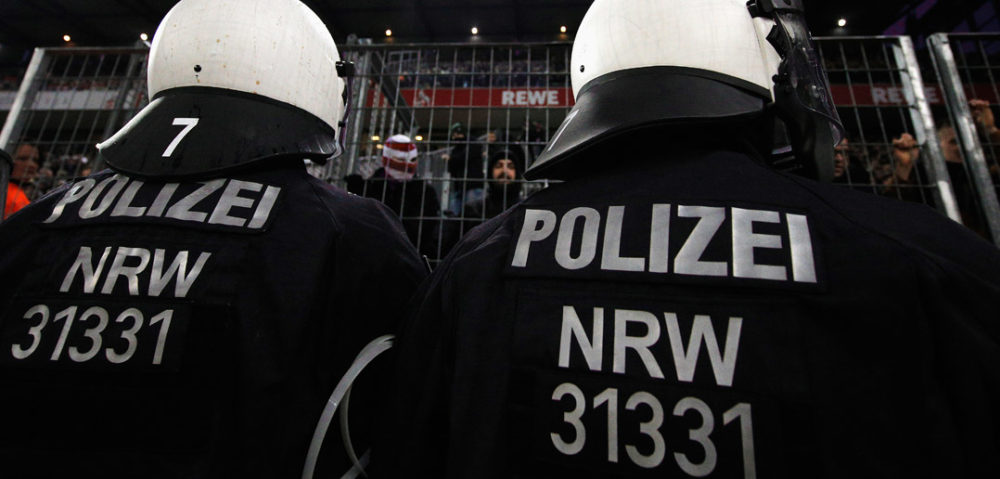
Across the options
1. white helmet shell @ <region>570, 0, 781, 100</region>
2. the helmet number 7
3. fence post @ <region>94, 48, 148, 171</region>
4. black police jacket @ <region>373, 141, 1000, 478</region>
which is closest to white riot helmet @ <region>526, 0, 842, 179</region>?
white helmet shell @ <region>570, 0, 781, 100</region>

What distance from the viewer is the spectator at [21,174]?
2.36 metres

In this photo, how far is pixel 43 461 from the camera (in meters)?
0.79

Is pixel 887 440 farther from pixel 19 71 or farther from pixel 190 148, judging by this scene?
pixel 19 71

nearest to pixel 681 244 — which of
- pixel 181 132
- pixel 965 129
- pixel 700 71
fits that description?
pixel 700 71

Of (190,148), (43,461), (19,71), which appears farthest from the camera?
(19,71)

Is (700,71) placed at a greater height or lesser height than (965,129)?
lesser

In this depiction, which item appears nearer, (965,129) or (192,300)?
(192,300)

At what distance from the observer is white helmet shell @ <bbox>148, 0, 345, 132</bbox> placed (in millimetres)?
1135

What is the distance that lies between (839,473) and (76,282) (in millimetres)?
1223

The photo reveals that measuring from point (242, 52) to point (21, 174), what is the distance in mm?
2490

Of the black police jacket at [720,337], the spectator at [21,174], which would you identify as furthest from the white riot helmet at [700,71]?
the spectator at [21,174]

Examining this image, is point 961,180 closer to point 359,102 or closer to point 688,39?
point 688,39

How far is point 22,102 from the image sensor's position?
7.98 feet

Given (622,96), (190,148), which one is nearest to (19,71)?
(190,148)
